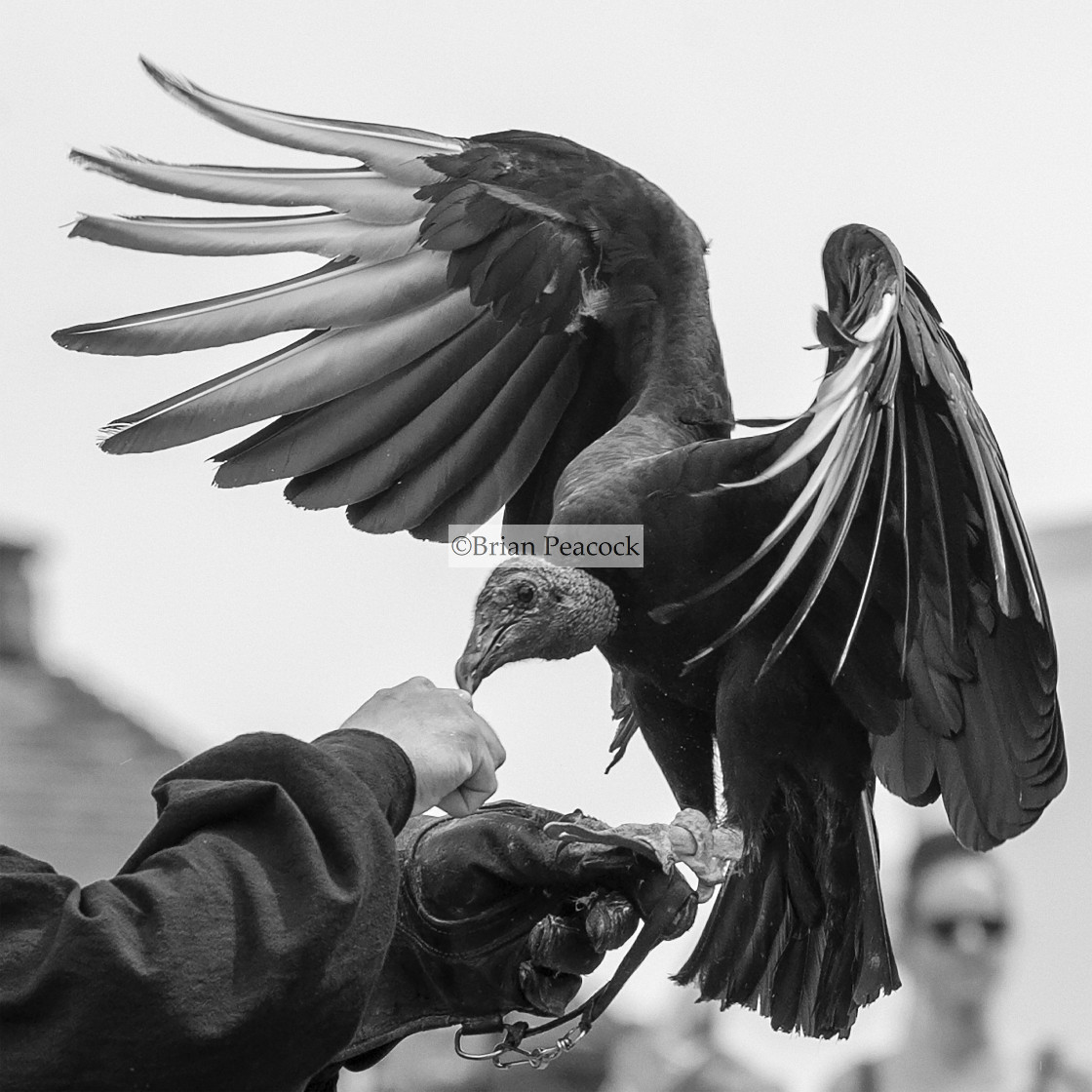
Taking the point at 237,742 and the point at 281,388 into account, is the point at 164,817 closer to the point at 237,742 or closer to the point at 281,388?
the point at 237,742

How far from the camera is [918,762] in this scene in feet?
5.80

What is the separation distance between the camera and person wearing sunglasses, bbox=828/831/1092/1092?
3205 millimetres

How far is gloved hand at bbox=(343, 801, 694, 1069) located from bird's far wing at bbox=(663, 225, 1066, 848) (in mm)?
246

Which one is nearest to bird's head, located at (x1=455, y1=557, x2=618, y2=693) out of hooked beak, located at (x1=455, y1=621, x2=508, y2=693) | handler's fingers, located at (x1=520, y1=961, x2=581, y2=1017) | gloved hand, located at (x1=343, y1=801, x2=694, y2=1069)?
hooked beak, located at (x1=455, y1=621, x2=508, y2=693)

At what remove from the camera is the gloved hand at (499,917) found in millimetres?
1503

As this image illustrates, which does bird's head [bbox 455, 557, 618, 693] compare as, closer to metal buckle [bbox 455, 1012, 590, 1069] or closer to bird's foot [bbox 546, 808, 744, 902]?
bird's foot [bbox 546, 808, 744, 902]

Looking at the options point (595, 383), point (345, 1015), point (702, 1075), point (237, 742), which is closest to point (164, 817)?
point (237, 742)

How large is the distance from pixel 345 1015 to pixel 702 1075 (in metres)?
2.63

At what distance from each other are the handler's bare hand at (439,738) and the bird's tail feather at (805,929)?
1.30ft

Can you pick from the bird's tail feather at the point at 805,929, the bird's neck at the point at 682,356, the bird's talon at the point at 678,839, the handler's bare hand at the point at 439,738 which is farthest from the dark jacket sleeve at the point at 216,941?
the bird's neck at the point at 682,356

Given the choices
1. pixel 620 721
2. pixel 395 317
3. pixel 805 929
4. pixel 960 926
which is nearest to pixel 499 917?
pixel 805 929

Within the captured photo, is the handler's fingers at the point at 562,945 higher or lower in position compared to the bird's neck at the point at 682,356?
lower

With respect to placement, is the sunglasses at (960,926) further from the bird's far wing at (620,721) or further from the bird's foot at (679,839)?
the bird's foot at (679,839)

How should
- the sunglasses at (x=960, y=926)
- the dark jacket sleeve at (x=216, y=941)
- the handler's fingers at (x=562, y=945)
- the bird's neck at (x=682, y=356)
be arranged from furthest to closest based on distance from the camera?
1. the sunglasses at (x=960, y=926)
2. the bird's neck at (x=682, y=356)
3. the handler's fingers at (x=562, y=945)
4. the dark jacket sleeve at (x=216, y=941)
